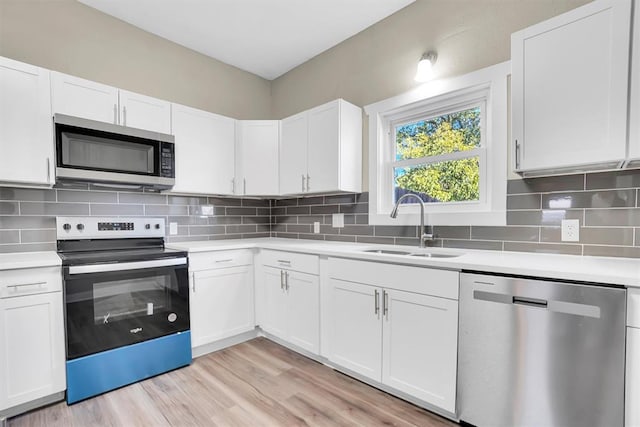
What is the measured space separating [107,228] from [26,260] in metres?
0.64

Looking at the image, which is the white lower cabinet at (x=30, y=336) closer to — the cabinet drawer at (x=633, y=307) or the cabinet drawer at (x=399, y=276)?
the cabinet drawer at (x=399, y=276)

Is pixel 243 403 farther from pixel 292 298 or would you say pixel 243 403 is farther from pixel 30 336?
pixel 30 336

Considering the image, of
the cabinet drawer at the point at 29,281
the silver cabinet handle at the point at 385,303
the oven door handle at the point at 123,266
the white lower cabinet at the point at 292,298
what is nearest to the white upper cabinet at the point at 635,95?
the silver cabinet handle at the point at 385,303

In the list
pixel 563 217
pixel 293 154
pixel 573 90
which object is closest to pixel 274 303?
pixel 293 154

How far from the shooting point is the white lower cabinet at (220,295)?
2389 mm

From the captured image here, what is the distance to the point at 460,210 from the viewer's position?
218cm

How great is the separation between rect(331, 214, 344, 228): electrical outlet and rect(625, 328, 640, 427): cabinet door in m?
2.01

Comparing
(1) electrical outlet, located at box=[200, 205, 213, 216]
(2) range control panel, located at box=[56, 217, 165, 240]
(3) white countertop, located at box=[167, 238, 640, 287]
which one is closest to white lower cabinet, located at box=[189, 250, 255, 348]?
(2) range control panel, located at box=[56, 217, 165, 240]

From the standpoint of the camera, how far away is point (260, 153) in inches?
120

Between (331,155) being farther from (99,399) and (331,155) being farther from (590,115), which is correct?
(99,399)

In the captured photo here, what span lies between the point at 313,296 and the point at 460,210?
4.18 ft

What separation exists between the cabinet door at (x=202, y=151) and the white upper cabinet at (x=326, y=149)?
24.0 inches

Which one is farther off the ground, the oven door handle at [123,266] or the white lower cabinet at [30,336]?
the oven door handle at [123,266]

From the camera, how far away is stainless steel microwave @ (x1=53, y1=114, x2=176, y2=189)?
78.9 inches
